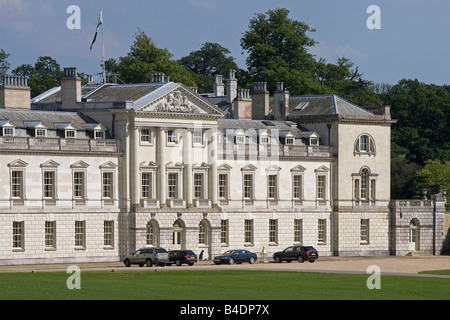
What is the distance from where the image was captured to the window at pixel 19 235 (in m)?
88.1

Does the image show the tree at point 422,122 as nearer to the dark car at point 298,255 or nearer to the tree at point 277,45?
the tree at point 277,45

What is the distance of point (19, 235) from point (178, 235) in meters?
13.4

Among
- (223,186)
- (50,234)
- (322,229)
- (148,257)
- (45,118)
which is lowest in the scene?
(322,229)

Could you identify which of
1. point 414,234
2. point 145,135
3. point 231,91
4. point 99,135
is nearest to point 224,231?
point 145,135

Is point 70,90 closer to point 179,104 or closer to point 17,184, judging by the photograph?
point 179,104

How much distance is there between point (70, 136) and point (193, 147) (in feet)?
33.0

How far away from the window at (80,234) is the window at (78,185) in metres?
1.84

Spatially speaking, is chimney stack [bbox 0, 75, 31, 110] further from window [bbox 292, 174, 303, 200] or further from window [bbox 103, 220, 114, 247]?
window [bbox 292, 174, 303, 200]

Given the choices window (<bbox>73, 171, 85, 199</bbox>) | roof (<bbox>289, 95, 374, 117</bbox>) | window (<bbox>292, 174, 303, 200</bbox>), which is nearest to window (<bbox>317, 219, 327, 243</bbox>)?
window (<bbox>292, 174, 303, 200</bbox>)

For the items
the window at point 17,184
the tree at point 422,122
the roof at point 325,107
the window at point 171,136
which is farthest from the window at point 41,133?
the tree at point 422,122

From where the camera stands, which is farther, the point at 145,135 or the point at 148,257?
the point at 145,135

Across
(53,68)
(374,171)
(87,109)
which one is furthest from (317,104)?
(53,68)

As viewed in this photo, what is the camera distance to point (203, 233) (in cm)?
9862

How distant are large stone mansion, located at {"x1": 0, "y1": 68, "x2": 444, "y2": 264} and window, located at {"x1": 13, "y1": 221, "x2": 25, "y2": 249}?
0.07 meters
